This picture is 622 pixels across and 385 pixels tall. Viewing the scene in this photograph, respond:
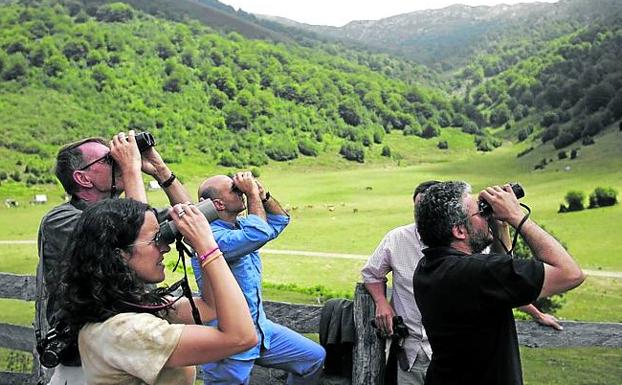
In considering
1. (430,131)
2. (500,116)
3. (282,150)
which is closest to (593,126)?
(282,150)

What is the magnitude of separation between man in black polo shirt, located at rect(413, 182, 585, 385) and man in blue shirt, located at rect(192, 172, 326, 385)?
111 cm

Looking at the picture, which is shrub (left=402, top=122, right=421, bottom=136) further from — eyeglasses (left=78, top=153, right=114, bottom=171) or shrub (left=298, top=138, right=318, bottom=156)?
eyeglasses (left=78, top=153, right=114, bottom=171)

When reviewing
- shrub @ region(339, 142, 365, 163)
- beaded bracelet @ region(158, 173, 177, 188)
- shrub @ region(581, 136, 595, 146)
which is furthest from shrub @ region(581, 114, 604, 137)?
beaded bracelet @ region(158, 173, 177, 188)

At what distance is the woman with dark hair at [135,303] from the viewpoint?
260cm

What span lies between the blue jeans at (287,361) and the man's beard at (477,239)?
1.40 metres

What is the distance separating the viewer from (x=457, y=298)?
313 cm

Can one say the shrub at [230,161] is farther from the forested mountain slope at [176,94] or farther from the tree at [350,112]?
the tree at [350,112]

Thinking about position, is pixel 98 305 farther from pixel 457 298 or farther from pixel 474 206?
pixel 474 206

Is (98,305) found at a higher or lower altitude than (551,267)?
lower

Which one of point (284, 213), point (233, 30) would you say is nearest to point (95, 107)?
point (233, 30)

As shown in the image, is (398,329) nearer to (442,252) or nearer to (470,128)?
(442,252)

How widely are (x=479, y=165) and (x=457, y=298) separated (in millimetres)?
68487

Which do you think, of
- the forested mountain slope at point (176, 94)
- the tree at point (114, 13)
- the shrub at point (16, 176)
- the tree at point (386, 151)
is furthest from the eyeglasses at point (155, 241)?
the tree at point (114, 13)

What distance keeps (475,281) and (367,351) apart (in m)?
1.41
